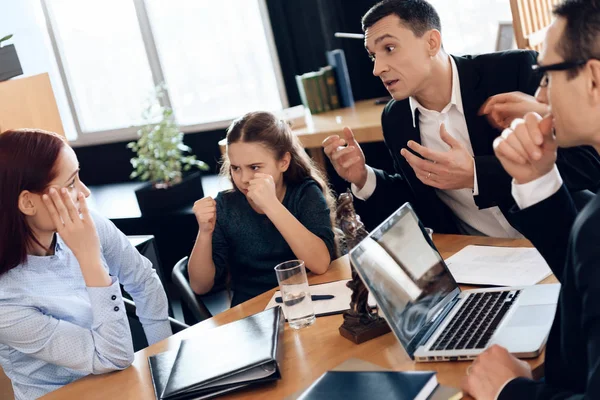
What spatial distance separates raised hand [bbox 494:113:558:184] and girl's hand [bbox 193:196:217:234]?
1.15 meters

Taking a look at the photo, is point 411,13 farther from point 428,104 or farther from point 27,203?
point 27,203

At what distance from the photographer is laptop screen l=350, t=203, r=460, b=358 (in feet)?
4.69

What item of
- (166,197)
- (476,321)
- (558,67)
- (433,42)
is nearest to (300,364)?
(476,321)

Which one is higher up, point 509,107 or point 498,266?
point 509,107

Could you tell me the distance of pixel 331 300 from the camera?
6.16 ft

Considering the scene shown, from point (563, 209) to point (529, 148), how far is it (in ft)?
0.45

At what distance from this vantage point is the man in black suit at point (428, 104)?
2.43 meters

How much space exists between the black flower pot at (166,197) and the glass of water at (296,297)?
282cm

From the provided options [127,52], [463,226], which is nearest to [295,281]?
[463,226]

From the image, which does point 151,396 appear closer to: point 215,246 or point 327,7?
point 215,246

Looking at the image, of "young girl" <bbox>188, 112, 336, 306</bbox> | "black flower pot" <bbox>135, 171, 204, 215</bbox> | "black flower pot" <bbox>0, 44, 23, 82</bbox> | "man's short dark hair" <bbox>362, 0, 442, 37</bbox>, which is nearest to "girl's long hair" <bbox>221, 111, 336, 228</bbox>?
"young girl" <bbox>188, 112, 336, 306</bbox>

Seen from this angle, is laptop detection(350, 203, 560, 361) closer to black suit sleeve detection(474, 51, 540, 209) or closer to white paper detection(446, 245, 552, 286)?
white paper detection(446, 245, 552, 286)

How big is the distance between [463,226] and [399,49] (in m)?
0.66

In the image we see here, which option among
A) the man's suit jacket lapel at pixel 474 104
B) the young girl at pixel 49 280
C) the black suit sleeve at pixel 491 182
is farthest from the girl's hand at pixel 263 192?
the man's suit jacket lapel at pixel 474 104
